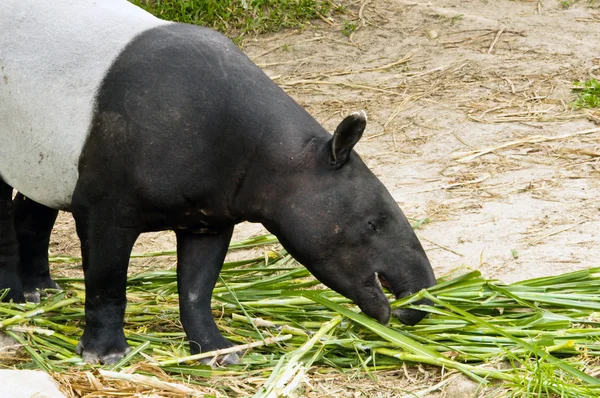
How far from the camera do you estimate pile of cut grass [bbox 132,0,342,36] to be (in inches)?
409

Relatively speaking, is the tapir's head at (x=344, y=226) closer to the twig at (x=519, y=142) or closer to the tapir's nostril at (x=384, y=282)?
the tapir's nostril at (x=384, y=282)

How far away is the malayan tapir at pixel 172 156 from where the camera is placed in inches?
180

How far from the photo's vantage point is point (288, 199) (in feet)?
15.1

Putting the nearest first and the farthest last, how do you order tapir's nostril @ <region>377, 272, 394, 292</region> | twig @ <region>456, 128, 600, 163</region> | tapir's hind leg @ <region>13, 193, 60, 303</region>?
tapir's nostril @ <region>377, 272, 394, 292</region>, tapir's hind leg @ <region>13, 193, 60, 303</region>, twig @ <region>456, 128, 600, 163</region>

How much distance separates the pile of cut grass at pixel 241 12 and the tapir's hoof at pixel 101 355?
232 inches

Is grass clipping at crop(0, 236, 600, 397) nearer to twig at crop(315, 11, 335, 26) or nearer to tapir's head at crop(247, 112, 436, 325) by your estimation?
tapir's head at crop(247, 112, 436, 325)

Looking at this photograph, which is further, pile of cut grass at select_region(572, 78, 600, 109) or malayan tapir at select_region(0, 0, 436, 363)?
pile of cut grass at select_region(572, 78, 600, 109)

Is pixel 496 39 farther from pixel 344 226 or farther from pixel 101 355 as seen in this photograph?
pixel 101 355

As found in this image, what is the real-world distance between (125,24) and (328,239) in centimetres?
145

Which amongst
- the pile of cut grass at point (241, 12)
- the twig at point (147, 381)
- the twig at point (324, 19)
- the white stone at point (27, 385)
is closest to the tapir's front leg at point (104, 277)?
the twig at point (147, 381)

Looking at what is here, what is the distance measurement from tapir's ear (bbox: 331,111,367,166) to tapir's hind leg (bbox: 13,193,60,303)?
2.08 m

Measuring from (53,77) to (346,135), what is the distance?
145cm

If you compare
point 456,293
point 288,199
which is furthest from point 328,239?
point 456,293

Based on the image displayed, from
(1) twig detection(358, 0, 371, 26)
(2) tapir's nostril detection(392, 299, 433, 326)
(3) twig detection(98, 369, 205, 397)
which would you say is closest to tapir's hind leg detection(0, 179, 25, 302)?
(3) twig detection(98, 369, 205, 397)
